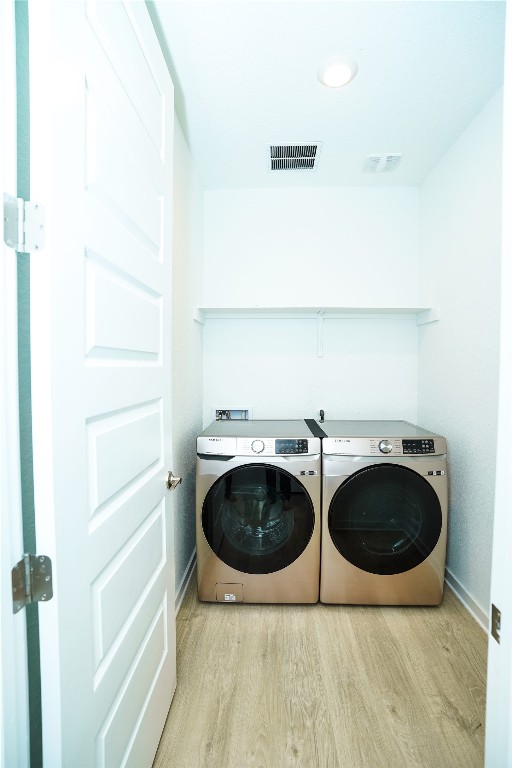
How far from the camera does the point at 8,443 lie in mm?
572

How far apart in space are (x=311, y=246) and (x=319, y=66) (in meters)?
1.07

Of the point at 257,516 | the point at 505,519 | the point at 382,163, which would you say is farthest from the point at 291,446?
the point at 382,163

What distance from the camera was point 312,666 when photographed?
59.3 inches

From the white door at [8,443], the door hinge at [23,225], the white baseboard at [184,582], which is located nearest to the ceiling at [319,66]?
the white door at [8,443]

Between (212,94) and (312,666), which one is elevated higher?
(212,94)

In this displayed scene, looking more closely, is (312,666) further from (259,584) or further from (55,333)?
(55,333)

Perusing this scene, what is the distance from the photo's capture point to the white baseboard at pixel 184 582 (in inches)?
71.2

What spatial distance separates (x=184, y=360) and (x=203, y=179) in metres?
1.26

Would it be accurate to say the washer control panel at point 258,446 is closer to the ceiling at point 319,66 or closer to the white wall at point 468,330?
the white wall at point 468,330

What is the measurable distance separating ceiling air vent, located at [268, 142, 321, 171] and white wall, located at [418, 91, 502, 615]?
77 centimetres

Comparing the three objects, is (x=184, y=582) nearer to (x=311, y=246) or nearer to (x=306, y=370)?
(x=306, y=370)

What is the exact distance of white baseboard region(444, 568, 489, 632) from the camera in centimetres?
169

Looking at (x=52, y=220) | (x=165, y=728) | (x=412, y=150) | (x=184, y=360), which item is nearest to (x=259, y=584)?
(x=165, y=728)

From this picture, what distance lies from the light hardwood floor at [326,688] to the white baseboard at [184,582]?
55 mm
